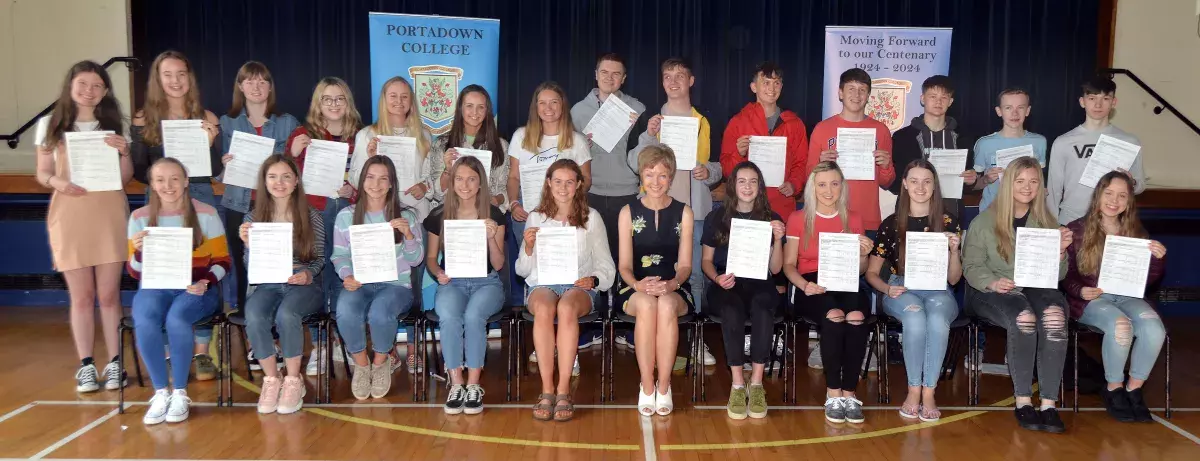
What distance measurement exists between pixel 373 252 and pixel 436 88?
115 inches

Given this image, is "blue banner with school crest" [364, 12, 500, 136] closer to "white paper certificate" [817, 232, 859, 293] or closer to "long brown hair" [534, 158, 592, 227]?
"long brown hair" [534, 158, 592, 227]

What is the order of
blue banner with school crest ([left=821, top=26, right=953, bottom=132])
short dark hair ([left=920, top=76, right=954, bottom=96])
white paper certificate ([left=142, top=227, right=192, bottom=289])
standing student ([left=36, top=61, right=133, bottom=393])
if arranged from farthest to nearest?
blue banner with school crest ([left=821, top=26, right=953, bottom=132]) → short dark hair ([left=920, top=76, right=954, bottom=96]) → standing student ([left=36, top=61, right=133, bottom=393]) → white paper certificate ([left=142, top=227, right=192, bottom=289])

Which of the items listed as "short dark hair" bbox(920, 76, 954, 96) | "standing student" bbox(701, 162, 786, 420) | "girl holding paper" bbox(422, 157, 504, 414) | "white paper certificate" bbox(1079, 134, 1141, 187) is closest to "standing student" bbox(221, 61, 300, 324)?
"girl holding paper" bbox(422, 157, 504, 414)

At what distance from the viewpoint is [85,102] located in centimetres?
400

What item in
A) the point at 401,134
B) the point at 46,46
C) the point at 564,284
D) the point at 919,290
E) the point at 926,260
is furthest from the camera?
the point at 46,46

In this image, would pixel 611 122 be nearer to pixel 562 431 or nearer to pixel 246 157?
pixel 562 431

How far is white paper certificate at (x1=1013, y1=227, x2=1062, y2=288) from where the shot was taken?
3732 millimetres

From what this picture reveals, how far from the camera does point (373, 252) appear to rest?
383cm

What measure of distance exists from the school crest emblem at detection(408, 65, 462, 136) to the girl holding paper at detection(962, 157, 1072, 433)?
4.10 m

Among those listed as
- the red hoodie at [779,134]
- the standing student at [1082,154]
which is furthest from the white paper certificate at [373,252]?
the standing student at [1082,154]

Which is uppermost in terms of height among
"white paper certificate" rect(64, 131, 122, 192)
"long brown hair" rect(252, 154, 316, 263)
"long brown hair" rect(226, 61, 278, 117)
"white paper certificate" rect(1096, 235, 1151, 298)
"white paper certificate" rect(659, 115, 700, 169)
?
"long brown hair" rect(226, 61, 278, 117)

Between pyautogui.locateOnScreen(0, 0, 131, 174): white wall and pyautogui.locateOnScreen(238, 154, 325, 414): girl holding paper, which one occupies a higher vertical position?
pyautogui.locateOnScreen(0, 0, 131, 174): white wall

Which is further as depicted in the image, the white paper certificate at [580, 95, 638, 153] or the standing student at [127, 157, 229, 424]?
the white paper certificate at [580, 95, 638, 153]

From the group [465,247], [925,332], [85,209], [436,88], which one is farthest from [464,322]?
[436,88]
